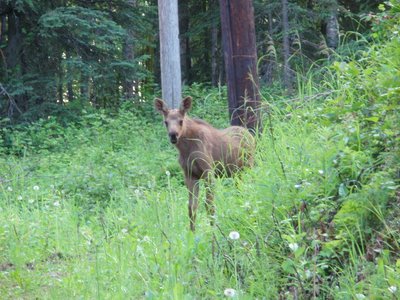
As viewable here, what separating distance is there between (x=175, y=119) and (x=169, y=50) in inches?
262

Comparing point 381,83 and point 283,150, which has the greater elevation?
point 381,83

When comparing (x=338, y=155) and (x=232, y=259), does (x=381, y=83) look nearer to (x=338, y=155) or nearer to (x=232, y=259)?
(x=338, y=155)

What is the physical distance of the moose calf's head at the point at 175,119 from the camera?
9789mm

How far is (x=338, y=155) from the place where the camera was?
5750mm

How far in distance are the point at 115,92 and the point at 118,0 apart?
255 centimetres

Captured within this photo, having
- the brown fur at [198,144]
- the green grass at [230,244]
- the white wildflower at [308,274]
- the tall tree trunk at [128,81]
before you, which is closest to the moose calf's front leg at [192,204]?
the brown fur at [198,144]

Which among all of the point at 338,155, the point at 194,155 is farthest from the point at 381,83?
the point at 194,155

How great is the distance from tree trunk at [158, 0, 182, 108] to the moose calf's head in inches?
237

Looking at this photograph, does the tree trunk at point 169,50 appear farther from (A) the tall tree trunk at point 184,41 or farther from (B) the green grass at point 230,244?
(A) the tall tree trunk at point 184,41

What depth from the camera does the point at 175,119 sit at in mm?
10047

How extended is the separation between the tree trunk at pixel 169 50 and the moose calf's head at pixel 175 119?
19.7ft

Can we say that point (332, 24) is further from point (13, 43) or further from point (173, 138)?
point (173, 138)

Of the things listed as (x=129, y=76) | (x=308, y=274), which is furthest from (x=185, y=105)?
(x=129, y=76)

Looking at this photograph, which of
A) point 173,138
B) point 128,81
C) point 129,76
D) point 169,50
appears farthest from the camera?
point 128,81
